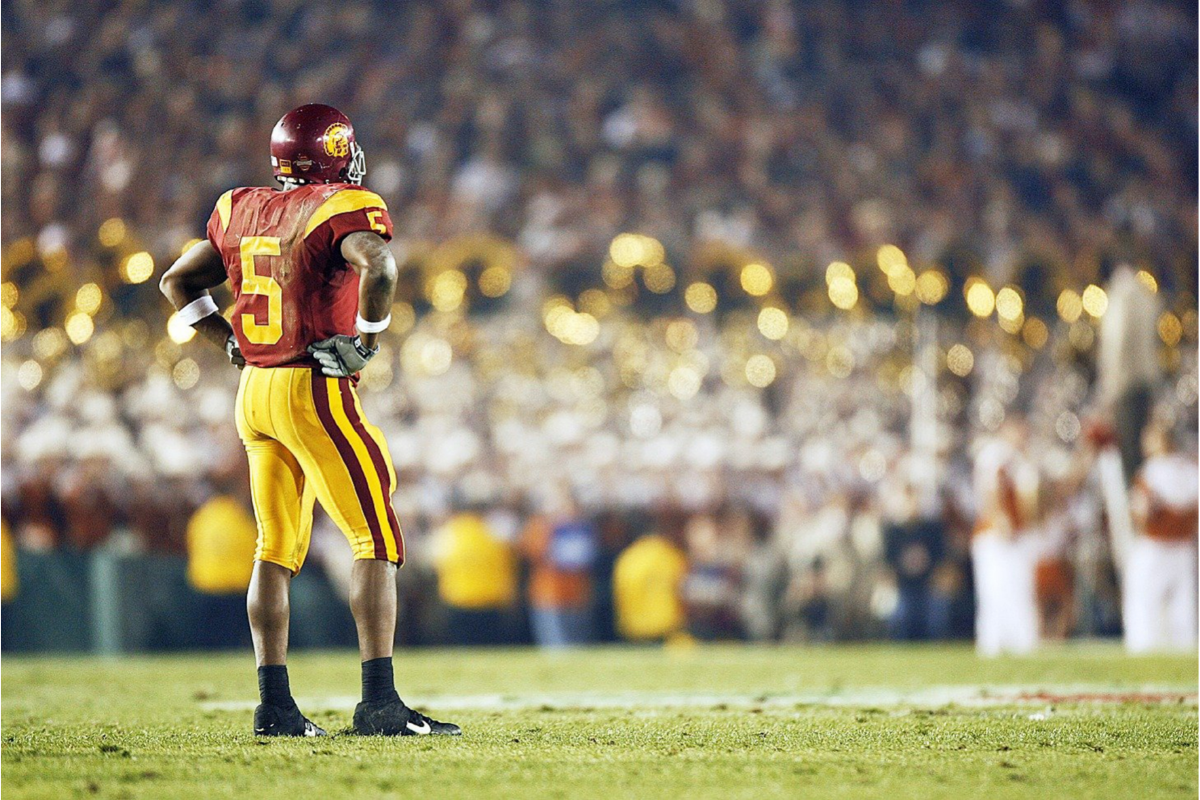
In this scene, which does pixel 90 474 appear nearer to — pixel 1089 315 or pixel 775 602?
pixel 775 602

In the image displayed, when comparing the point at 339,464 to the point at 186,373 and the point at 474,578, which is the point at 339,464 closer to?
the point at 474,578

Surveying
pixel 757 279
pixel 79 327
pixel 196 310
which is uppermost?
pixel 757 279

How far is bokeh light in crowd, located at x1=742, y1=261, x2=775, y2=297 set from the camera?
73.0 ft

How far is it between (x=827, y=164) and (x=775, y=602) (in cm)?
816

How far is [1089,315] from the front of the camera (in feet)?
70.5

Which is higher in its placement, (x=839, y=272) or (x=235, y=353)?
(x=839, y=272)

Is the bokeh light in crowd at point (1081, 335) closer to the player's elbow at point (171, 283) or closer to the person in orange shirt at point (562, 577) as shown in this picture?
the person in orange shirt at point (562, 577)

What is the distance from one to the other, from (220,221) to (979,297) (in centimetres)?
1746

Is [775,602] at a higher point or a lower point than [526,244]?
lower

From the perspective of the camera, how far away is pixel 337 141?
211 inches

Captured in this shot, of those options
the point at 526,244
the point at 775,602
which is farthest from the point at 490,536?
the point at 526,244

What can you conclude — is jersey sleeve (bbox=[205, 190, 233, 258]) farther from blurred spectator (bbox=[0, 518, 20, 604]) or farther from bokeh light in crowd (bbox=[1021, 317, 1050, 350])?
bokeh light in crowd (bbox=[1021, 317, 1050, 350])

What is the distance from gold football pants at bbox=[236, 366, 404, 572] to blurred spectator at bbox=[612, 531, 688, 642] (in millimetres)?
9376

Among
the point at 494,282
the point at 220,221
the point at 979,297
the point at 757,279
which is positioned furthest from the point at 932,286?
the point at 220,221
